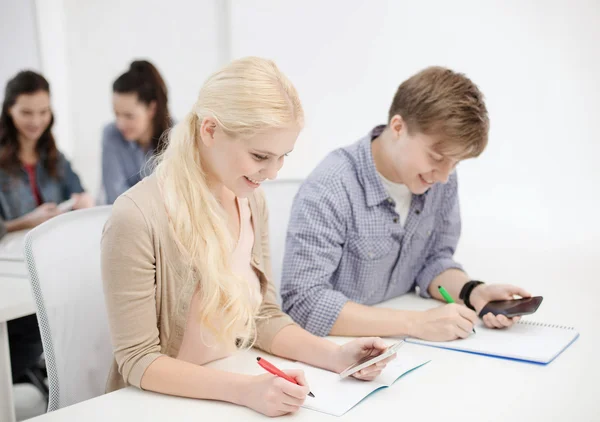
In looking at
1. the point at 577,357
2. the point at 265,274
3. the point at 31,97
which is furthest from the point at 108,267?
the point at 31,97

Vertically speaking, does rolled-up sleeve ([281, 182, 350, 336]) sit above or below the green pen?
above

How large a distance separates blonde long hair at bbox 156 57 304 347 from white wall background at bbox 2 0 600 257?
1.30m

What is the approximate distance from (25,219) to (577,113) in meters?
2.01

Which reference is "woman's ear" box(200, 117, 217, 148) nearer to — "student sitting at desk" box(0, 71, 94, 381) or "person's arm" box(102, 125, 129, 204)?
"student sitting at desk" box(0, 71, 94, 381)

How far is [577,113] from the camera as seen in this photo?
79.6 inches

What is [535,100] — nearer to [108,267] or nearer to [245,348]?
[245,348]

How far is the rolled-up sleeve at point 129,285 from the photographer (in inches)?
38.4

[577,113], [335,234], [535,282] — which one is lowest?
[535,282]

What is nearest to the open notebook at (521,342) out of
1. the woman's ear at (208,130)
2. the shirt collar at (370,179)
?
the shirt collar at (370,179)

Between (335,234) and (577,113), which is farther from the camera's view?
(577,113)

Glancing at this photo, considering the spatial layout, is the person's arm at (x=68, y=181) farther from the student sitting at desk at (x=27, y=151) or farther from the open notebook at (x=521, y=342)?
the open notebook at (x=521, y=342)

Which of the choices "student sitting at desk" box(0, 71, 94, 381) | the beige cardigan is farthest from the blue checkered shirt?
"student sitting at desk" box(0, 71, 94, 381)

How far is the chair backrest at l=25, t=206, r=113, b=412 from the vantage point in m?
1.08

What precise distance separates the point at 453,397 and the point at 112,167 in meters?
2.45
